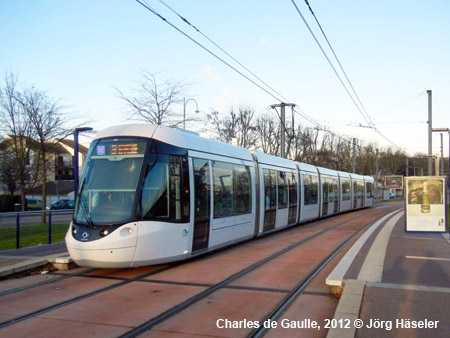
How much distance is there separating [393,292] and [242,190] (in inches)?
288

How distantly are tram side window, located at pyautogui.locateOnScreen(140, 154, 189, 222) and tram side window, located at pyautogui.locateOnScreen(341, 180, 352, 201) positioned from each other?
2343cm

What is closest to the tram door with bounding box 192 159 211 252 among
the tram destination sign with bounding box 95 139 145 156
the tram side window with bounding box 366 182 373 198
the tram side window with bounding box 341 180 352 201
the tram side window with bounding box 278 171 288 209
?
the tram destination sign with bounding box 95 139 145 156

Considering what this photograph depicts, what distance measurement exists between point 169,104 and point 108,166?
598 inches

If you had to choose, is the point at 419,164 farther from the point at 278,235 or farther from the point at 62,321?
the point at 62,321

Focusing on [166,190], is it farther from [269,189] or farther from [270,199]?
[270,199]

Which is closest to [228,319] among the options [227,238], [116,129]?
[116,129]

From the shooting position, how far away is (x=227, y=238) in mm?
12648

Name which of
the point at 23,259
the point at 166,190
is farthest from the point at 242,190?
the point at 23,259

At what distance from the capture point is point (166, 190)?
31.7 feet

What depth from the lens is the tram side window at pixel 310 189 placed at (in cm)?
2217

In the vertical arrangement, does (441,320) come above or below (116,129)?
below

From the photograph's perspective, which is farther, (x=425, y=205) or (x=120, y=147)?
(x=425, y=205)

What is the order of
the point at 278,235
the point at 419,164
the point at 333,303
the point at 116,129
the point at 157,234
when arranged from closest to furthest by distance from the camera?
the point at 333,303 < the point at 157,234 < the point at 116,129 < the point at 278,235 < the point at 419,164

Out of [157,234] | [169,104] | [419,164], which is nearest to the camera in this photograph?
[157,234]
